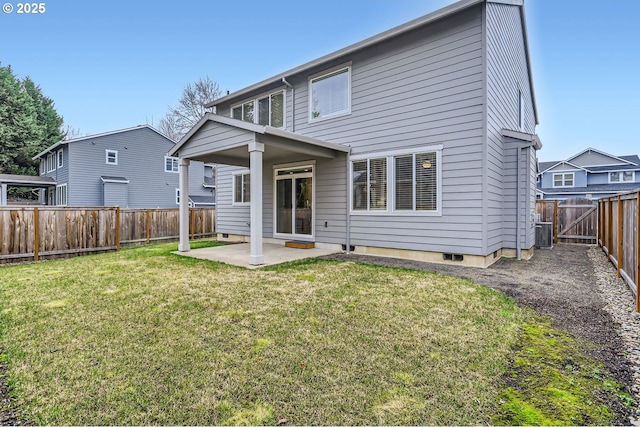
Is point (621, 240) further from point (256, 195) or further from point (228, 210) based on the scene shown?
point (228, 210)

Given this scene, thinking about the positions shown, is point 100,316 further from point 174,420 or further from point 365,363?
point 365,363

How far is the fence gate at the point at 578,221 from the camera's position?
36.5ft

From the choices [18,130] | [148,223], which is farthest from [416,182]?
[18,130]

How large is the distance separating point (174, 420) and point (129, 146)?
23.5 meters

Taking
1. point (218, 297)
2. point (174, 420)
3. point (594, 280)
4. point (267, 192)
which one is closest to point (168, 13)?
point (267, 192)

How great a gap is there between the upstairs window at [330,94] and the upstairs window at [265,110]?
1.37 m

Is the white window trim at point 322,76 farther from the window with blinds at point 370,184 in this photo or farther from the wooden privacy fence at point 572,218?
the wooden privacy fence at point 572,218

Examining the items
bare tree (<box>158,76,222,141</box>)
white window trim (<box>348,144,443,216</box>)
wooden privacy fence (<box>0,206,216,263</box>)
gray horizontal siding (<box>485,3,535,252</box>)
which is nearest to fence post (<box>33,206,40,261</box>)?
wooden privacy fence (<box>0,206,216,263</box>)

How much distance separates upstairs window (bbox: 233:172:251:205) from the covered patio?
4.62 feet

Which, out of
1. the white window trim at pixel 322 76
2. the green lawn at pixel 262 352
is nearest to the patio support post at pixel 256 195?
the green lawn at pixel 262 352

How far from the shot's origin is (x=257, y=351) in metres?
2.88

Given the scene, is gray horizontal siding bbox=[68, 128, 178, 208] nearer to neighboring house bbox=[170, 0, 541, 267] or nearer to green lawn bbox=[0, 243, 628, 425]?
neighboring house bbox=[170, 0, 541, 267]

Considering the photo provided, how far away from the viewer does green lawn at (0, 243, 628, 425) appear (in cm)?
206

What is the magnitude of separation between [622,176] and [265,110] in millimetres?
32409
